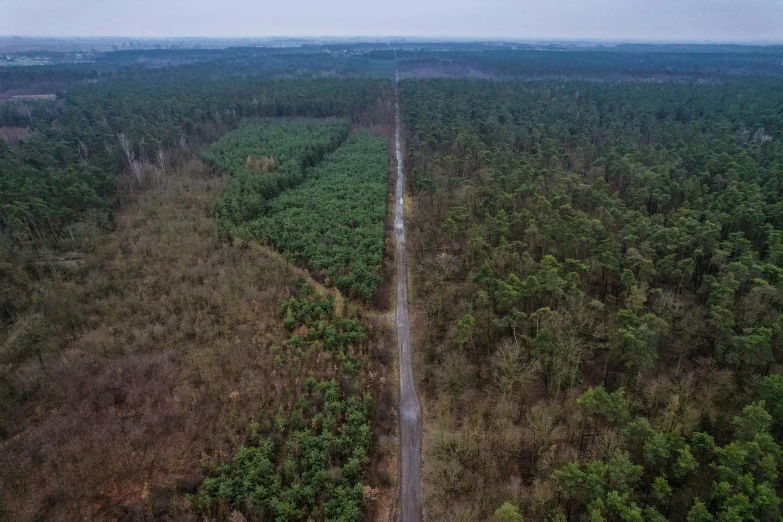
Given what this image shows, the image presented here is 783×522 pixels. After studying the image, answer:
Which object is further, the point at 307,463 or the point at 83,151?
the point at 83,151

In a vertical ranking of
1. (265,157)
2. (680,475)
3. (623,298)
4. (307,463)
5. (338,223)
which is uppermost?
(265,157)

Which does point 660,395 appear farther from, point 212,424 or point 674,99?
point 674,99

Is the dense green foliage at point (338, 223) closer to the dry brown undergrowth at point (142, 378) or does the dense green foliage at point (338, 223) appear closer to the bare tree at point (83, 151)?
the dry brown undergrowth at point (142, 378)

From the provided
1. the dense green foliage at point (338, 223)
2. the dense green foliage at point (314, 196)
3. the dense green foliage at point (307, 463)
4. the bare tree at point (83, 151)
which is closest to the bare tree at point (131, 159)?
the bare tree at point (83, 151)

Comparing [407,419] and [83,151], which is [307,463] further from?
[83,151]

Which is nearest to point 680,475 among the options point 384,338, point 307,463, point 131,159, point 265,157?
point 307,463

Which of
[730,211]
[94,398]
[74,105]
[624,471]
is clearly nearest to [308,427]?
[94,398]
